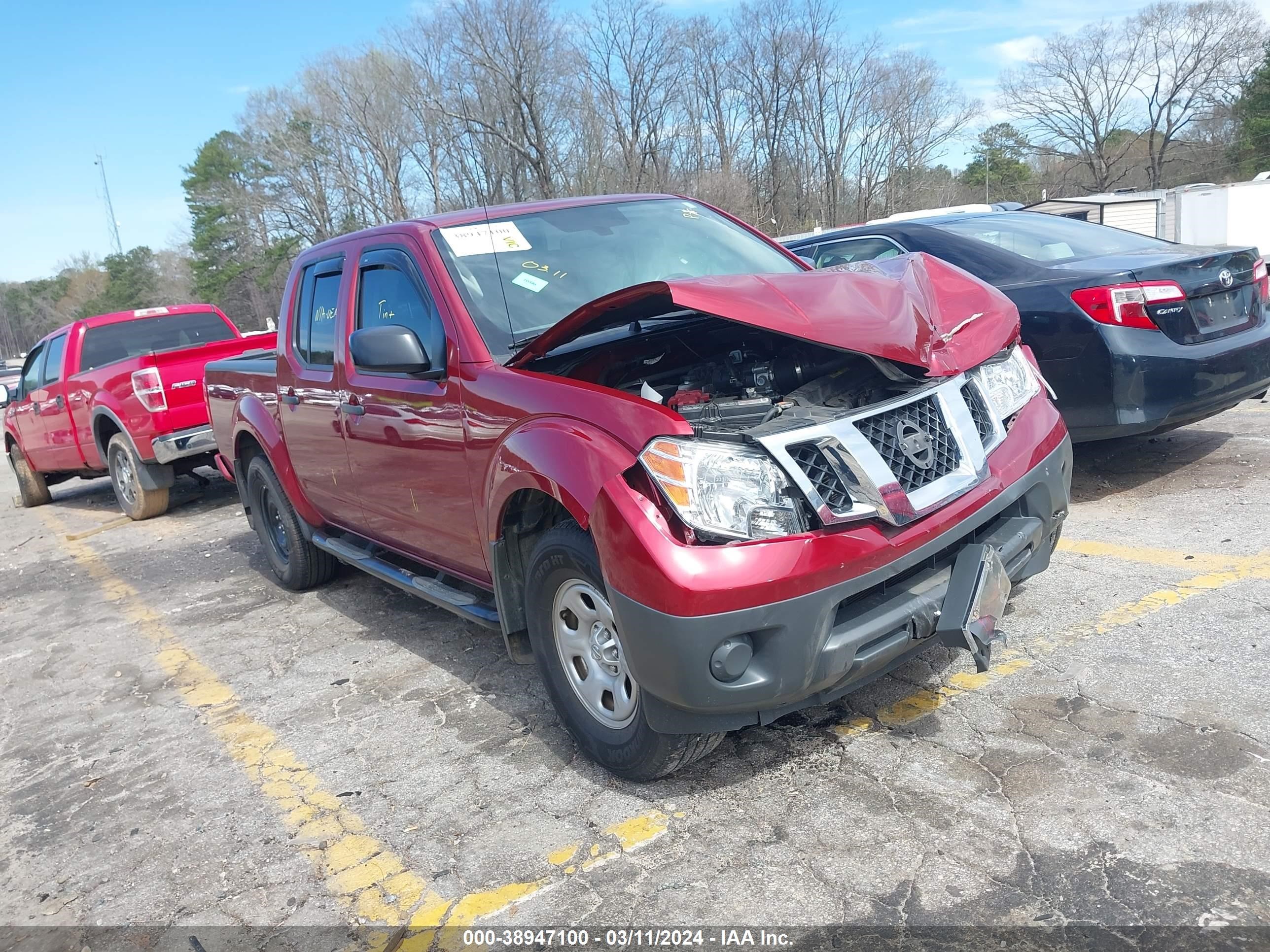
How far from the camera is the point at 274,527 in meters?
6.15

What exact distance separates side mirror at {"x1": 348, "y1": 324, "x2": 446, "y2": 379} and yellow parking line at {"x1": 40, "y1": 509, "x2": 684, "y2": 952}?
1565 millimetres

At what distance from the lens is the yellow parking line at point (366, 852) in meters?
2.65

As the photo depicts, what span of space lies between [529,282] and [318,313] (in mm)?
1620

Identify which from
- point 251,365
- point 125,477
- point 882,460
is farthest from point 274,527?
point 882,460

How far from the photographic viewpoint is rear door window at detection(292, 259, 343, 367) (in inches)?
187

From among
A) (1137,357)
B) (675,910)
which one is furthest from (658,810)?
(1137,357)

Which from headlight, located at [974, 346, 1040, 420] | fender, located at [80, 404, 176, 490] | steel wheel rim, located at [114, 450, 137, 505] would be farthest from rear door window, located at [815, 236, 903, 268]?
steel wheel rim, located at [114, 450, 137, 505]

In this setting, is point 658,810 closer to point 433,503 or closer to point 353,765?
point 353,765

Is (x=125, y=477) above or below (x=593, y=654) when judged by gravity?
below

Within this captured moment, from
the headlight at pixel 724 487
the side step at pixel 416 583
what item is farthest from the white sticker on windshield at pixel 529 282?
the headlight at pixel 724 487

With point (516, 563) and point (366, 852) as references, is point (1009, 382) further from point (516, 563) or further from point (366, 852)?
point (366, 852)

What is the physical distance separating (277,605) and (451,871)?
3.41 m

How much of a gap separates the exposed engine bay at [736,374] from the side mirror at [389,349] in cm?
50

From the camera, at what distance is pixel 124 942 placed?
8.98ft
